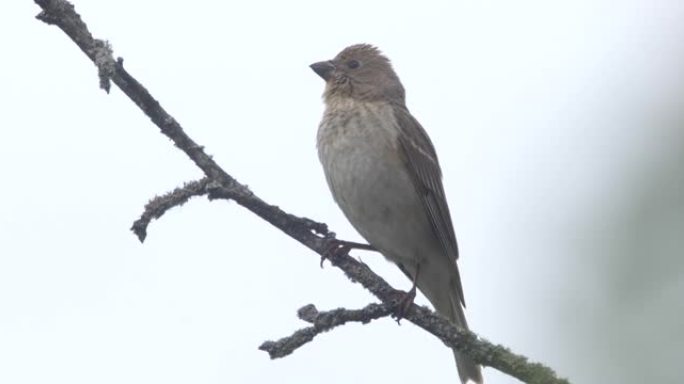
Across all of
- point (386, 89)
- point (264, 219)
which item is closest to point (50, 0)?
point (264, 219)

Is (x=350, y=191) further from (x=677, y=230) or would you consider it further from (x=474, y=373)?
(x=677, y=230)

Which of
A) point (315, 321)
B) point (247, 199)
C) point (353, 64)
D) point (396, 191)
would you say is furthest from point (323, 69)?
point (315, 321)

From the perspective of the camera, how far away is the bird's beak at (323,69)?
23.6 feet

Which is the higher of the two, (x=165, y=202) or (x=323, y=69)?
(x=323, y=69)

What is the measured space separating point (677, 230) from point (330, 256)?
1.97 meters

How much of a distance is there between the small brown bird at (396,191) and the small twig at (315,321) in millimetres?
2087

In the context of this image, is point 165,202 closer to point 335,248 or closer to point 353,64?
point 335,248

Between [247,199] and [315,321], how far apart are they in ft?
1.95

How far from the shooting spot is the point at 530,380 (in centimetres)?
275

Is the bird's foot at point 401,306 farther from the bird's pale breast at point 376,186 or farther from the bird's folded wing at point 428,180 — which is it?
the bird's folded wing at point 428,180

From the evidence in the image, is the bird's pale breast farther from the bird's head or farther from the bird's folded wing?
the bird's head

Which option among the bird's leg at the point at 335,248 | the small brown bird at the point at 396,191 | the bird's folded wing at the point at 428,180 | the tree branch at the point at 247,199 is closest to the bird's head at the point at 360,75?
the small brown bird at the point at 396,191

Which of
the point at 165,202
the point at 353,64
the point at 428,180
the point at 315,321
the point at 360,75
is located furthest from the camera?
the point at 353,64

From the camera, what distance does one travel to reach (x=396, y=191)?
609cm
